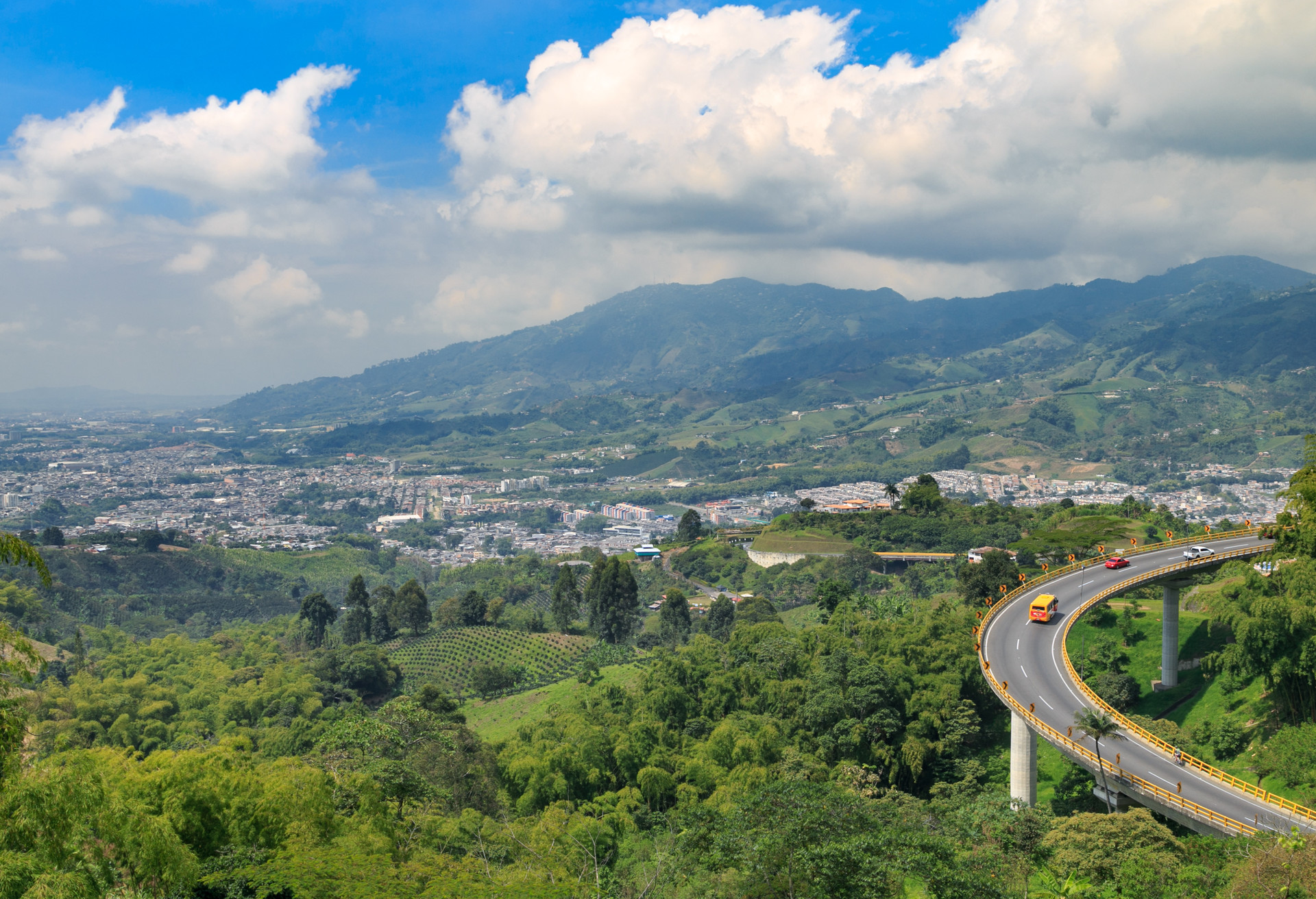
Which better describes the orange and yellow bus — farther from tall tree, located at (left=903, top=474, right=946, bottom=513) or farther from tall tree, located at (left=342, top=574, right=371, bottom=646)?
tall tree, located at (left=342, top=574, right=371, bottom=646)

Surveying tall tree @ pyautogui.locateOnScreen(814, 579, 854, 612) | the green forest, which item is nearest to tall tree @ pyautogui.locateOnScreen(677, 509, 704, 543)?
the green forest

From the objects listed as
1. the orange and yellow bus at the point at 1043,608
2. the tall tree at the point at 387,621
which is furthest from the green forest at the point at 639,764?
the tall tree at the point at 387,621

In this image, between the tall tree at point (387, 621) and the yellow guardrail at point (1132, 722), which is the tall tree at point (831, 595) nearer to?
the yellow guardrail at point (1132, 722)

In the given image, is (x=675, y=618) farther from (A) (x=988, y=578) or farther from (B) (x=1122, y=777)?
(B) (x=1122, y=777)

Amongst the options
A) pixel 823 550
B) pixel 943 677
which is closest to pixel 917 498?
pixel 823 550

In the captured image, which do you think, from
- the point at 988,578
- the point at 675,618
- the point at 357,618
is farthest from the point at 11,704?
the point at 357,618

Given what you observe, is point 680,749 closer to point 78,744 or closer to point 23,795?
point 23,795
